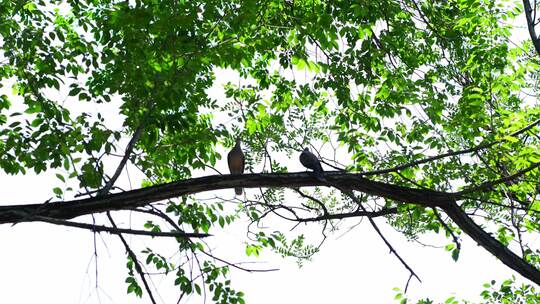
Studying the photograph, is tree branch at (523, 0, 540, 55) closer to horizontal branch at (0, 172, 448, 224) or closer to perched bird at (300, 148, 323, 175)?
perched bird at (300, 148, 323, 175)

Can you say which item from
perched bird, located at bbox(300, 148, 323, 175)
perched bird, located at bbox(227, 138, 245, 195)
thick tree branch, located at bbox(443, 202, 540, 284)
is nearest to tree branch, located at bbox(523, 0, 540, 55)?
perched bird, located at bbox(300, 148, 323, 175)

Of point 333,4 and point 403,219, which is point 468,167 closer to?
point 403,219

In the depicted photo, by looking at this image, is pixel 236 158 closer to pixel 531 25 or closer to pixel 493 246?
pixel 531 25

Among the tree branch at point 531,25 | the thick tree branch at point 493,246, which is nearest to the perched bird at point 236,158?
the tree branch at point 531,25

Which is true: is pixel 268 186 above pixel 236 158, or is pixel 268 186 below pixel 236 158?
below

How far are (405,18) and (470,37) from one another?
1231 mm

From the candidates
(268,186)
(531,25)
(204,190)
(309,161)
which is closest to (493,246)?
(268,186)

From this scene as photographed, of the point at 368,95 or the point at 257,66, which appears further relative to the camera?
the point at 257,66

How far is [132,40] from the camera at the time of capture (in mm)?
5035

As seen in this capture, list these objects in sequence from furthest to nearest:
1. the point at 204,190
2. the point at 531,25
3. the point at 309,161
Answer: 1. the point at 531,25
2. the point at 309,161
3. the point at 204,190

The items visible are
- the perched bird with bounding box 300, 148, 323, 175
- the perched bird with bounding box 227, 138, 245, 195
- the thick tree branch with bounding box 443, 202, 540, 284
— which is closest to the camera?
the thick tree branch with bounding box 443, 202, 540, 284

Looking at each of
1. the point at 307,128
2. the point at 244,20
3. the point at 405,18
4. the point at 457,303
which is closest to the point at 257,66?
the point at 307,128

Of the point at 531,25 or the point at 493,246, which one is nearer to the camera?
the point at 493,246

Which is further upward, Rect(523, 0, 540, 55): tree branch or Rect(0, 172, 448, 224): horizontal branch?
Rect(523, 0, 540, 55): tree branch
